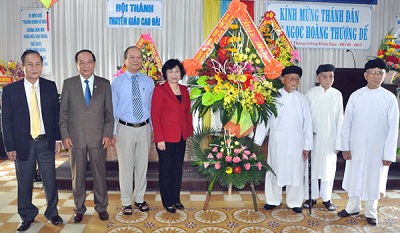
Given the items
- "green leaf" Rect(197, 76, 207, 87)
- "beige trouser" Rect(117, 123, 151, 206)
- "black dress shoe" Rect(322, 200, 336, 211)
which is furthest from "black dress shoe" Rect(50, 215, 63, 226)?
"black dress shoe" Rect(322, 200, 336, 211)

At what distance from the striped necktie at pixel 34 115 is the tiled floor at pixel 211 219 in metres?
0.84

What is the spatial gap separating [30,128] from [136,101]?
0.91m

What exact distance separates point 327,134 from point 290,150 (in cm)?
44

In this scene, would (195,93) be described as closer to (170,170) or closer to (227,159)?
(227,159)

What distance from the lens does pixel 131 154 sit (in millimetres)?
3316

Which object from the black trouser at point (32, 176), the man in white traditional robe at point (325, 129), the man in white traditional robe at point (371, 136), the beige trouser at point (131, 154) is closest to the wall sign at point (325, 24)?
the man in white traditional robe at point (325, 129)

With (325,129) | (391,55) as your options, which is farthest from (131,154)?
(391,55)

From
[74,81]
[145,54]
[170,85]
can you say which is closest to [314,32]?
[145,54]

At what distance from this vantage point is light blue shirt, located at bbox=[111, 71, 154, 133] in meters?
3.25

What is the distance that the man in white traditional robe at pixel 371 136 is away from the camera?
312cm

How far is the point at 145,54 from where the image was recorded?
548 centimetres

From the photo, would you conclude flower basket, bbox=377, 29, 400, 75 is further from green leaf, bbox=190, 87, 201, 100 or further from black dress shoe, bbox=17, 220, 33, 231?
black dress shoe, bbox=17, 220, 33, 231

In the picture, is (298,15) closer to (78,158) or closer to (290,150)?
(290,150)

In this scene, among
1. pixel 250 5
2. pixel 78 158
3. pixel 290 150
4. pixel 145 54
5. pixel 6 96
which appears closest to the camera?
pixel 6 96
